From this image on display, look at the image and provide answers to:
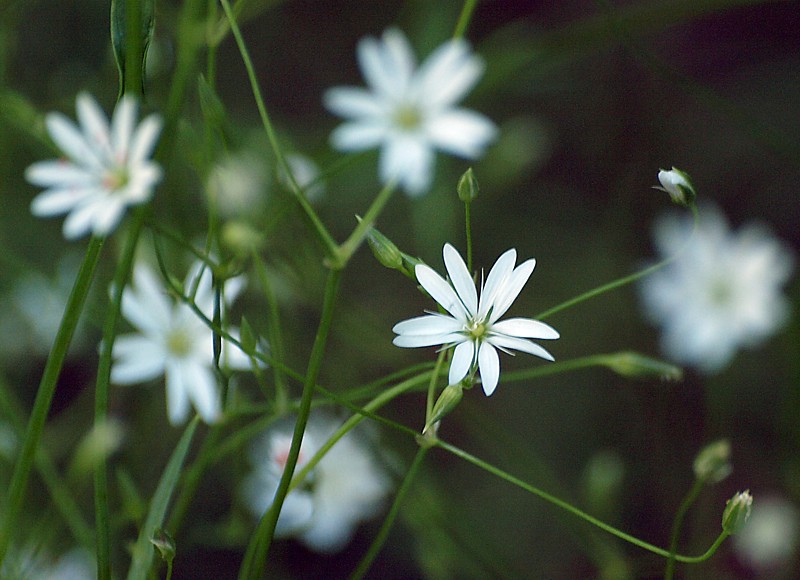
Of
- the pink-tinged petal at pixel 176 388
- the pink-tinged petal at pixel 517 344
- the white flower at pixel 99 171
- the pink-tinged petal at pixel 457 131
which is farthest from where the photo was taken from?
the pink-tinged petal at pixel 457 131

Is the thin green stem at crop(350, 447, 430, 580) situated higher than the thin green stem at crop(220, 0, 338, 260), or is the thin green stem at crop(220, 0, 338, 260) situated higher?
the thin green stem at crop(220, 0, 338, 260)

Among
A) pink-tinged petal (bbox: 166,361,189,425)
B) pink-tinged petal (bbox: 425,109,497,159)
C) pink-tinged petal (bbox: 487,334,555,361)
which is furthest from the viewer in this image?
pink-tinged petal (bbox: 425,109,497,159)

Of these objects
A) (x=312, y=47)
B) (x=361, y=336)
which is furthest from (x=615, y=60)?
(x=361, y=336)

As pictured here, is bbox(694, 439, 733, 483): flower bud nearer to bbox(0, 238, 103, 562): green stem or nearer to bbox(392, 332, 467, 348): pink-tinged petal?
bbox(392, 332, 467, 348): pink-tinged petal

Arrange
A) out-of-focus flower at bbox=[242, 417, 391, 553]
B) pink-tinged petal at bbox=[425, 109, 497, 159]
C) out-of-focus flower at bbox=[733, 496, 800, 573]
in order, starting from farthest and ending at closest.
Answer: out-of-focus flower at bbox=[733, 496, 800, 573]
out-of-focus flower at bbox=[242, 417, 391, 553]
pink-tinged petal at bbox=[425, 109, 497, 159]

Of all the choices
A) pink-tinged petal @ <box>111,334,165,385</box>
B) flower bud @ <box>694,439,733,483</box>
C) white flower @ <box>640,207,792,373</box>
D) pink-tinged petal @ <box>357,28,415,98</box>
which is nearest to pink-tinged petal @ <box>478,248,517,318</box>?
flower bud @ <box>694,439,733,483</box>

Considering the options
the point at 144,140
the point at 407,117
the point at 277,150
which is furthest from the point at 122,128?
the point at 407,117

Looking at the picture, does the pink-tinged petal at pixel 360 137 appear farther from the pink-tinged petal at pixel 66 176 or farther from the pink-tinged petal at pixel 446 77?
the pink-tinged petal at pixel 66 176

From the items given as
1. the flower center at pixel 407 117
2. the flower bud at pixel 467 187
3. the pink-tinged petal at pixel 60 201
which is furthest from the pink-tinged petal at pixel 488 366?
the flower center at pixel 407 117
